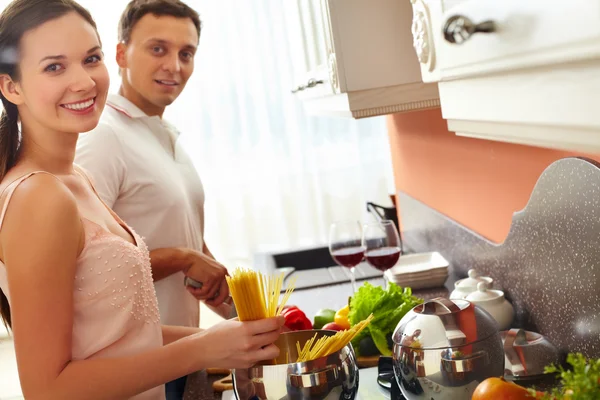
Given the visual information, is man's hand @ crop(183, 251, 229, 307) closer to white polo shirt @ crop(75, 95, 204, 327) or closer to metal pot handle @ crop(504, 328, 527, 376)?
white polo shirt @ crop(75, 95, 204, 327)

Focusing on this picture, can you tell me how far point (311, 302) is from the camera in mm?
2029

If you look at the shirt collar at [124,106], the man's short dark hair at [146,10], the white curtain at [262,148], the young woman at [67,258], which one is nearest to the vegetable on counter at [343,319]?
the young woman at [67,258]

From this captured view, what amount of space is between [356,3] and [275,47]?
291 cm

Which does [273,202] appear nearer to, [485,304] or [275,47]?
[275,47]

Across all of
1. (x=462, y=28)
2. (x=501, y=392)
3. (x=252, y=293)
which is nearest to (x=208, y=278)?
(x=252, y=293)

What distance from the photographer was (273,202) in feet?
14.5

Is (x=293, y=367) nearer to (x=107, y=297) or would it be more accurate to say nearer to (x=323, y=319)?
(x=107, y=297)

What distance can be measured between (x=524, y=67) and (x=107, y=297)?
33.4 inches

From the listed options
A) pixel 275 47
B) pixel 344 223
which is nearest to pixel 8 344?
pixel 275 47

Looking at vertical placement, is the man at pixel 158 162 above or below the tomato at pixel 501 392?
above

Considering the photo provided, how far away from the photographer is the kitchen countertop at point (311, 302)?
144 centimetres

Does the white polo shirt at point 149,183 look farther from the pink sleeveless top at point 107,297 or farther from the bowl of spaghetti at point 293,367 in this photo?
the bowl of spaghetti at point 293,367

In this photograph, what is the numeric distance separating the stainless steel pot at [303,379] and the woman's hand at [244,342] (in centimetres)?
2

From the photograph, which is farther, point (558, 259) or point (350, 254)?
point (350, 254)
